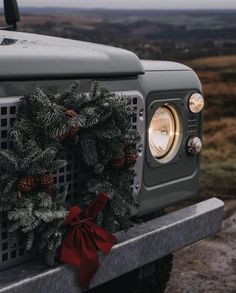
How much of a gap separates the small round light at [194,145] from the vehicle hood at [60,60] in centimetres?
49

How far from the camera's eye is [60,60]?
2.39 m

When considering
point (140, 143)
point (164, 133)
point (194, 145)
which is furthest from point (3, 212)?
point (194, 145)

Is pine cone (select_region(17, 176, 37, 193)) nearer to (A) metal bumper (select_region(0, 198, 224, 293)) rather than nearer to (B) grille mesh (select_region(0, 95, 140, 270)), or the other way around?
(B) grille mesh (select_region(0, 95, 140, 270))

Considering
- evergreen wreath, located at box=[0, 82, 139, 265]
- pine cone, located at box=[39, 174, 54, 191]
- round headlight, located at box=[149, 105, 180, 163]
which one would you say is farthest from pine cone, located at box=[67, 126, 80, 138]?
round headlight, located at box=[149, 105, 180, 163]

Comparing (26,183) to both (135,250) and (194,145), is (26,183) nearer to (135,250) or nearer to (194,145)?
(135,250)

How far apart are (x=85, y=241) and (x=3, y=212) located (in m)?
0.30

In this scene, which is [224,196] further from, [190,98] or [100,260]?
[100,260]

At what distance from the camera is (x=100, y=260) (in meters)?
2.45

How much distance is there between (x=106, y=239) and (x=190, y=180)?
828mm

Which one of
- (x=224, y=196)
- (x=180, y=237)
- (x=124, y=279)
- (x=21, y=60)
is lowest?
(x=224, y=196)

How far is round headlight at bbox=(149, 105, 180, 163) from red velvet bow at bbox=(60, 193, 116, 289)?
0.57m

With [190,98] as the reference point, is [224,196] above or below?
below

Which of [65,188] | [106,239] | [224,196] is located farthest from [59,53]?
[224,196]

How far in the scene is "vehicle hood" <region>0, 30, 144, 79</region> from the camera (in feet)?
7.37
